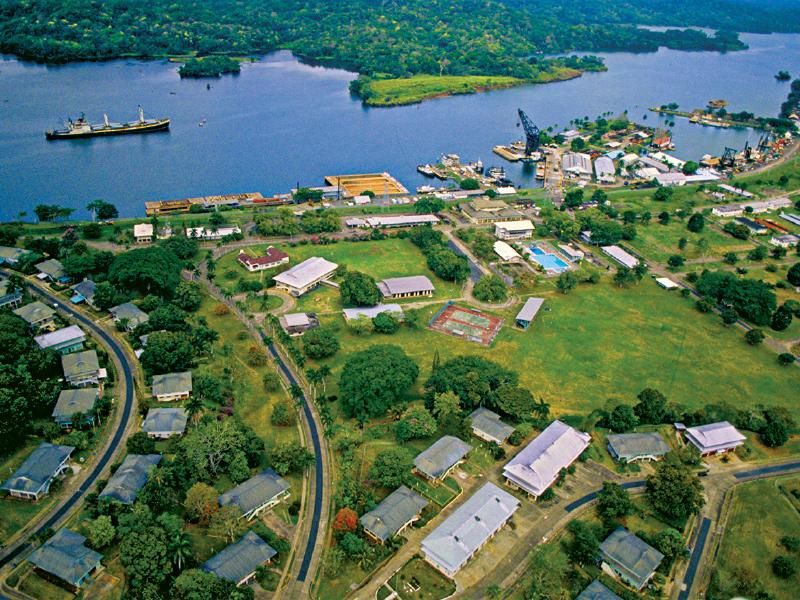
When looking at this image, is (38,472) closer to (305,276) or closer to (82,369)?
(82,369)

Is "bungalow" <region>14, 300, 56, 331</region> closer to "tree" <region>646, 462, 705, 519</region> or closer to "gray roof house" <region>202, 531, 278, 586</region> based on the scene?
"gray roof house" <region>202, 531, 278, 586</region>

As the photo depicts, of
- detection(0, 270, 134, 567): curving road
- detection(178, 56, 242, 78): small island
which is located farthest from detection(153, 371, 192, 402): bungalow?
detection(178, 56, 242, 78): small island

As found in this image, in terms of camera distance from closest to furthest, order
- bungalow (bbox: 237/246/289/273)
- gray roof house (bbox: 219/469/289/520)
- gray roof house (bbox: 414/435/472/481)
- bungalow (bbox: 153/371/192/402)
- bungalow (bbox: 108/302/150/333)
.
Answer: gray roof house (bbox: 219/469/289/520), gray roof house (bbox: 414/435/472/481), bungalow (bbox: 153/371/192/402), bungalow (bbox: 108/302/150/333), bungalow (bbox: 237/246/289/273)

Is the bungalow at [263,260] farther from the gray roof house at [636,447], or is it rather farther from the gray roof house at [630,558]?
the gray roof house at [630,558]

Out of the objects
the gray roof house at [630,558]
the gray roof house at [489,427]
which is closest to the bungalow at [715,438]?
the gray roof house at [630,558]

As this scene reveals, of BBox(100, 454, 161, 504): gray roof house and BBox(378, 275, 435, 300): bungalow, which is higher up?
BBox(100, 454, 161, 504): gray roof house

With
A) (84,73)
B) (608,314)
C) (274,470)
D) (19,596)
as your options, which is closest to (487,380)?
(274,470)

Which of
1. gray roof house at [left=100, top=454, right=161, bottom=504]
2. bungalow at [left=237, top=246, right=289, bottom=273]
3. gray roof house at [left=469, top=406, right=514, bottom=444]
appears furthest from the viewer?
bungalow at [left=237, top=246, right=289, bottom=273]
